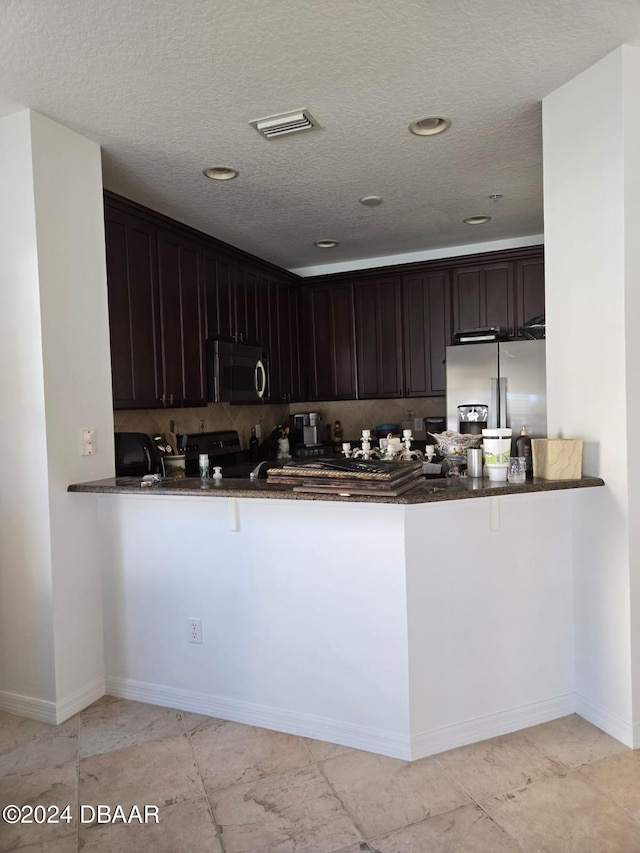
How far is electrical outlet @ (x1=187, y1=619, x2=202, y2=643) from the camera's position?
Result: 267 cm

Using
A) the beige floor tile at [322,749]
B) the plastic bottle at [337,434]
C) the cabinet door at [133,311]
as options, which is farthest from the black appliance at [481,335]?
the beige floor tile at [322,749]

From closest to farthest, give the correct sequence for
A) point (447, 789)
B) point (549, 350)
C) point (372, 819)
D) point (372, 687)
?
point (372, 819), point (447, 789), point (372, 687), point (549, 350)

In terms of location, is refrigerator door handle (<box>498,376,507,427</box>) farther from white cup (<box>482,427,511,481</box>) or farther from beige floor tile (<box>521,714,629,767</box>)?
beige floor tile (<box>521,714,629,767</box>)

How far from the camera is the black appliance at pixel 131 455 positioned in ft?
10.3

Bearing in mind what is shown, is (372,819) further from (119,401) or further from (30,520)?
(119,401)

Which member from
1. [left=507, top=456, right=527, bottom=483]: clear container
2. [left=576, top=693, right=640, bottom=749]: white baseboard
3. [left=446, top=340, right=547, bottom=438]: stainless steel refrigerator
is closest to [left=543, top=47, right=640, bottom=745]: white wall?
[left=576, top=693, right=640, bottom=749]: white baseboard

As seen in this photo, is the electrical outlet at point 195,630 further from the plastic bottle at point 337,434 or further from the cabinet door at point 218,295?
the plastic bottle at point 337,434

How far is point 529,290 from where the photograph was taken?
4.67m

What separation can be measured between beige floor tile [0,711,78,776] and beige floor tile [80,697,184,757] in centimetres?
5

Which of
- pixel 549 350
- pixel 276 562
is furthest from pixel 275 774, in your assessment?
pixel 549 350

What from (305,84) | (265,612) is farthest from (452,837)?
(305,84)

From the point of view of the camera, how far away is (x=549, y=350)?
265 cm

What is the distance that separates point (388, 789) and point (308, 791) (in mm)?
268

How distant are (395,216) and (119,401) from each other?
85.2 inches
